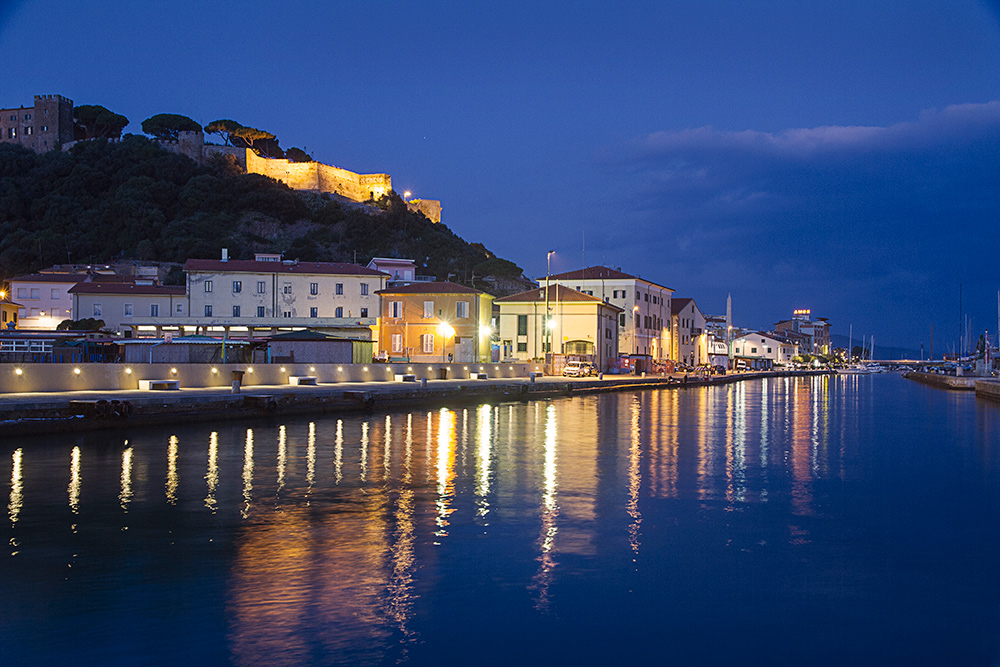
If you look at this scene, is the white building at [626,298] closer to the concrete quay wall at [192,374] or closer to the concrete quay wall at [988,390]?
the concrete quay wall at [988,390]

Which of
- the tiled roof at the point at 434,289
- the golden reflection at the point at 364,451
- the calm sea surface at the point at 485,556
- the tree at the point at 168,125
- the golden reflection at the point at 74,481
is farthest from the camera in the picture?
the tree at the point at 168,125

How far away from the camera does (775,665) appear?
8906mm

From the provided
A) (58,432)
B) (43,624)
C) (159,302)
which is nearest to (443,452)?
(58,432)

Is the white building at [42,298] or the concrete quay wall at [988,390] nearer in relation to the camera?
the concrete quay wall at [988,390]

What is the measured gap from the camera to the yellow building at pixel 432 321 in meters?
65.9

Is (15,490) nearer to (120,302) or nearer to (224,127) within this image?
(120,302)

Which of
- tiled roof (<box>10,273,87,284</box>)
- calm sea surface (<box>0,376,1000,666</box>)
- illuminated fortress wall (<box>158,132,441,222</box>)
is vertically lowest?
calm sea surface (<box>0,376,1000,666</box>)

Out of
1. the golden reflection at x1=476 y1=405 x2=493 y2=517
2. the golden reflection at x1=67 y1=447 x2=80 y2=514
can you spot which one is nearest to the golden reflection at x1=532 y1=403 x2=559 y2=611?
the golden reflection at x1=476 y1=405 x2=493 y2=517

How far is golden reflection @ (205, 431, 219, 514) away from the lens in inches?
644

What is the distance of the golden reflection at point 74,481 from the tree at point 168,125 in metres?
142

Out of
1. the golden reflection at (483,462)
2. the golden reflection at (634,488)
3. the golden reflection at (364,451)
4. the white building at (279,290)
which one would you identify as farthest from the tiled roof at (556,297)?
the golden reflection at (364,451)

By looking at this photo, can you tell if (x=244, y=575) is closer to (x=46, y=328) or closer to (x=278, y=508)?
(x=278, y=508)

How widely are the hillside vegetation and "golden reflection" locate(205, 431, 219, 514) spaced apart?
284 ft

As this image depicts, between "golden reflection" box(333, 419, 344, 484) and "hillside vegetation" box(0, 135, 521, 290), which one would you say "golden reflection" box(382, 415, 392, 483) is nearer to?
"golden reflection" box(333, 419, 344, 484)
